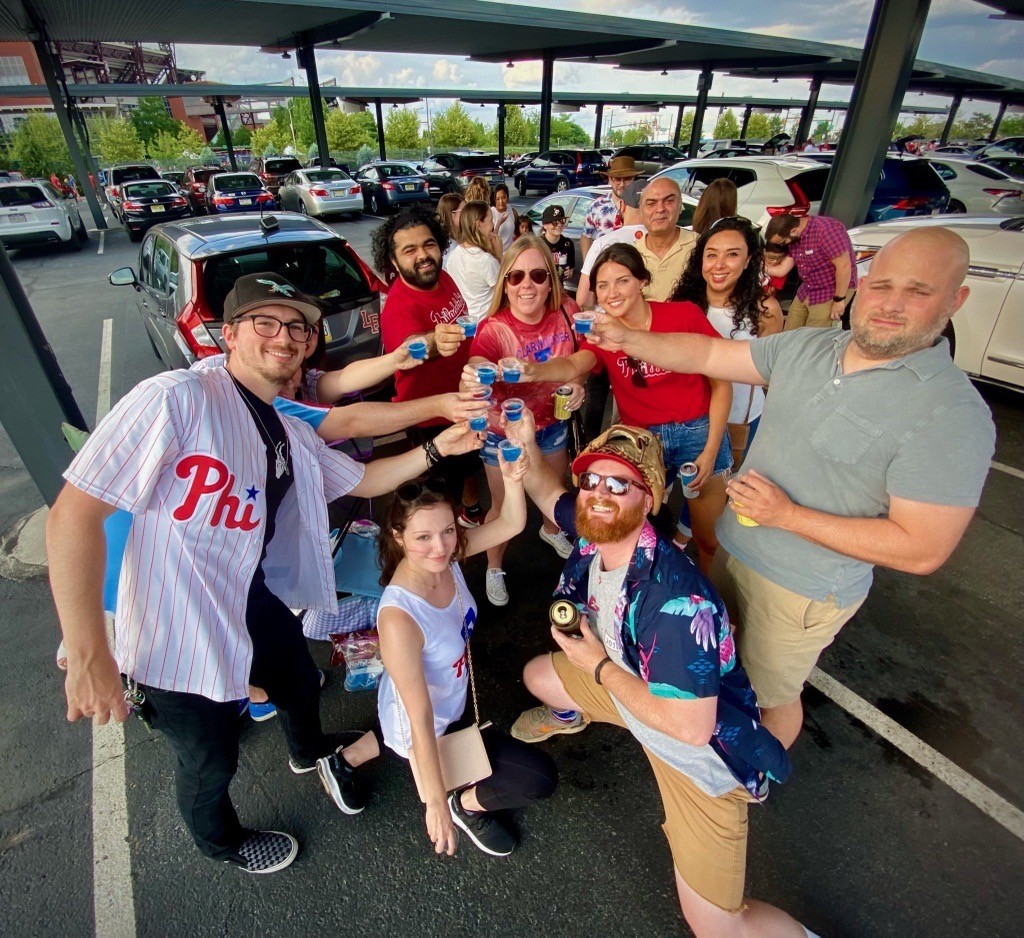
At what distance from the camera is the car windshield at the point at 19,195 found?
13.8m

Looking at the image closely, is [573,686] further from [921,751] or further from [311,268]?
[311,268]

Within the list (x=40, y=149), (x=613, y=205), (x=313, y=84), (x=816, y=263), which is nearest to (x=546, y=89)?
(x=313, y=84)

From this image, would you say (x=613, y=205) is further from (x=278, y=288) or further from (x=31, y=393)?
(x=31, y=393)

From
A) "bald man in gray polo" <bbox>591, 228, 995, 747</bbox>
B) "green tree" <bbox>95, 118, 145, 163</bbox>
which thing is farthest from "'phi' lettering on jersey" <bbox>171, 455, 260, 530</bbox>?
"green tree" <bbox>95, 118, 145, 163</bbox>

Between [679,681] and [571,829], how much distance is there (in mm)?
1064

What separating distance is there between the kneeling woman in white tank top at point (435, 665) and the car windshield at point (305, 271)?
104 inches

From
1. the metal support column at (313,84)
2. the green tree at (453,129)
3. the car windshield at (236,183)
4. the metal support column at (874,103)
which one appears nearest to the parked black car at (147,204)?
the car windshield at (236,183)

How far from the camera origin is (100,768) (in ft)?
8.10

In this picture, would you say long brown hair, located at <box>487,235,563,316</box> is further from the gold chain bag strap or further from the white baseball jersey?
the gold chain bag strap

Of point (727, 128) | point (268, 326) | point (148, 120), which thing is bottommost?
point (268, 326)

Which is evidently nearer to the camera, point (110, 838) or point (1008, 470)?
point (110, 838)

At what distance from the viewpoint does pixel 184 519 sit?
5.11 feet

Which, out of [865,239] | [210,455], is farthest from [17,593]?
[865,239]

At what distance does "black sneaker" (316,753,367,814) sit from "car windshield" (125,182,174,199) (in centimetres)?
1914
